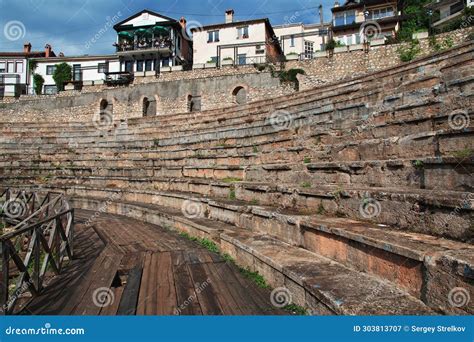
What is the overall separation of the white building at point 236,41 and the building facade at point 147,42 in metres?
3.61

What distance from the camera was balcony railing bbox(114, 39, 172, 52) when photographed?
→ 38344 millimetres

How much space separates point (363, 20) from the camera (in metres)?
39.8

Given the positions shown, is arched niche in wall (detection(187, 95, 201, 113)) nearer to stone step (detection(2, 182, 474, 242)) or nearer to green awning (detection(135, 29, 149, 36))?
A: stone step (detection(2, 182, 474, 242))

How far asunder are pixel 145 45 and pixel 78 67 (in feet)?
39.8

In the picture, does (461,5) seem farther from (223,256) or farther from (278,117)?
(223,256)

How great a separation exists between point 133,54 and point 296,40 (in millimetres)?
20675

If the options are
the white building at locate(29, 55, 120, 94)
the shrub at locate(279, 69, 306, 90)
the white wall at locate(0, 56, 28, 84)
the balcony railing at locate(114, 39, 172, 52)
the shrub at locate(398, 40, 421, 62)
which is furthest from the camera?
the white wall at locate(0, 56, 28, 84)

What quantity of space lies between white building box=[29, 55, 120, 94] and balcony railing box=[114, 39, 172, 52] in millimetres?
3829

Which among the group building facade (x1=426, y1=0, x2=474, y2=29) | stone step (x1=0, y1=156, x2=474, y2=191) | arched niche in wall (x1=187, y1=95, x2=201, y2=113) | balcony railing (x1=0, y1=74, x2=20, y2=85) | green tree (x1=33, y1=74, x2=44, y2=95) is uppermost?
building facade (x1=426, y1=0, x2=474, y2=29)

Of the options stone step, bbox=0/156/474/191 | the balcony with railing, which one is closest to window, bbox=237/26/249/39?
the balcony with railing

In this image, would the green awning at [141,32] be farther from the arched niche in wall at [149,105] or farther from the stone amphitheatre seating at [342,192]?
the stone amphitheatre seating at [342,192]

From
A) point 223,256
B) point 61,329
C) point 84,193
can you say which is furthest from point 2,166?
point 61,329

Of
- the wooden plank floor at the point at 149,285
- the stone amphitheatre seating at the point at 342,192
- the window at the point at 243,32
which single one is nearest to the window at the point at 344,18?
the window at the point at 243,32

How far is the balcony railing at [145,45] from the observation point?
38.3 m
